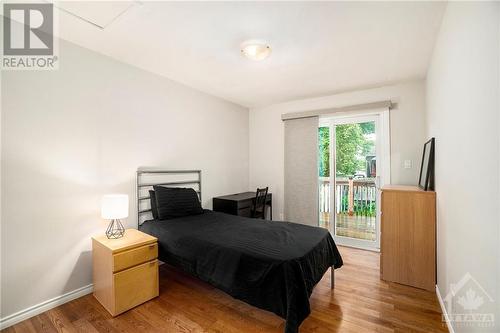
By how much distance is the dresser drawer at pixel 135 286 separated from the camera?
1985mm

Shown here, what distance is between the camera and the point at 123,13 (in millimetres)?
1823

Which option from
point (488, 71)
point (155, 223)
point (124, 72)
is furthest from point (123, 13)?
point (488, 71)

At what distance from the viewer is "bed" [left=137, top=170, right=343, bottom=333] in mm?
1652

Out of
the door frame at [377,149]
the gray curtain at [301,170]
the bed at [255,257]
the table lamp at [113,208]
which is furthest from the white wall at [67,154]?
the door frame at [377,149]

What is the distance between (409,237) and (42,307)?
373cm

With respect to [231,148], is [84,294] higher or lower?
lower

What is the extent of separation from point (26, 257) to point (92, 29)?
2.11 metres

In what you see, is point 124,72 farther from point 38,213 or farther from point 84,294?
point 84,294

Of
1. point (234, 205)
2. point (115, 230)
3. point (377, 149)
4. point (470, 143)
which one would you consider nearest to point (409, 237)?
point (377, 149)

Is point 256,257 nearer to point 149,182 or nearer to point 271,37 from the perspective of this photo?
point 149,182

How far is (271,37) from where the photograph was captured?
2123 millimetres

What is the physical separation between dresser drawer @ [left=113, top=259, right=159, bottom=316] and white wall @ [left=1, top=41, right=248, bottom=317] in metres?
0.66

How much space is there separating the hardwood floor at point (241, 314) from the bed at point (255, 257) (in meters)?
0.31

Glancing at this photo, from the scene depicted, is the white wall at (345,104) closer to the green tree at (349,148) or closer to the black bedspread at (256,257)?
the green tree at (349,148)
